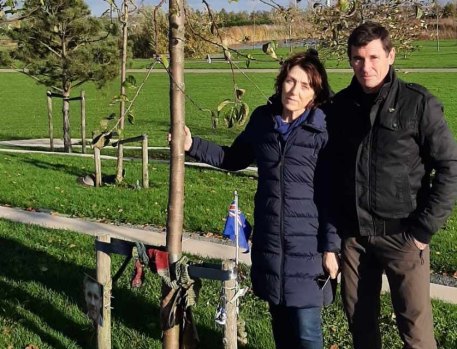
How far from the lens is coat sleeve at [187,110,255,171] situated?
326 cm

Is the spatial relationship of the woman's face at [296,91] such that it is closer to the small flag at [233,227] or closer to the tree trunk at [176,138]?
the tree trunk at [176,138]

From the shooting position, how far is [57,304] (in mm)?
4672

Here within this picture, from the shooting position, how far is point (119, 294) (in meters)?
4.89

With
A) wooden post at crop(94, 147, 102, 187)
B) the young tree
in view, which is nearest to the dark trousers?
wooden post at crop(94, 147, 102, 187)

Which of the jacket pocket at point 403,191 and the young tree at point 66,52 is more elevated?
the young tree at point 66,52

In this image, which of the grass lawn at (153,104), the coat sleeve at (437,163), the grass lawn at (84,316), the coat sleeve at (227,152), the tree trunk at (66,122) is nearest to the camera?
the coat sleeve at (437,163)

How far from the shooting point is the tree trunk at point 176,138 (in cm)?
284

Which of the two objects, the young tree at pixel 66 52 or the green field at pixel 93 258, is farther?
the young tree at pixel 66 52

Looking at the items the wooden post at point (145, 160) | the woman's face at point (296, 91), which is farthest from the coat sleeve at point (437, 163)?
the wooden post at point (145, 160)

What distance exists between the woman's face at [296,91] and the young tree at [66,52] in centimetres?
1016

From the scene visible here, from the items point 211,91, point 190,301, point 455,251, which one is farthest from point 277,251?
point 211,91

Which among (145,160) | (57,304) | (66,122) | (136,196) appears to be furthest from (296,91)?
(66,122)

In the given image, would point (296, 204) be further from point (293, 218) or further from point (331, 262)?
point (331, 262)

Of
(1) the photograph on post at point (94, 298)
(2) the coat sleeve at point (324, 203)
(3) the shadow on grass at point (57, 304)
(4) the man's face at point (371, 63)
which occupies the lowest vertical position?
(3) the shadow on grass at point (57, 304)
